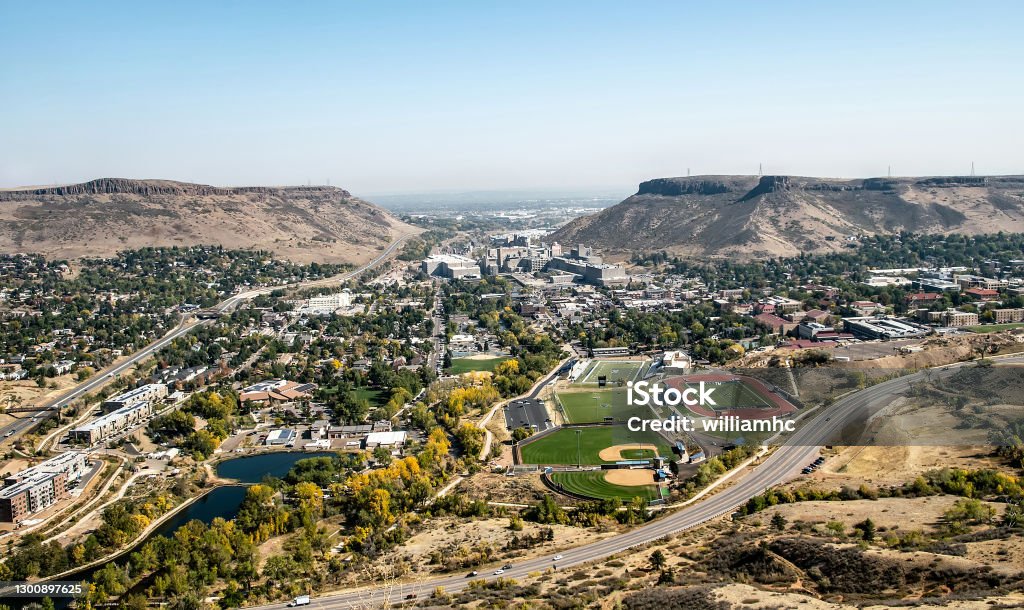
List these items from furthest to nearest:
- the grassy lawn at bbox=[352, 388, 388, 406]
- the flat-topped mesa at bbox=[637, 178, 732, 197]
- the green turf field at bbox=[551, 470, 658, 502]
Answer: the flat-topped mesa at bbox=[637, 178, 732, 197], the grassy lawn at bbox=[352, 388, 388, 406], the green turf field at bbox=[551, 470, 658, 502]

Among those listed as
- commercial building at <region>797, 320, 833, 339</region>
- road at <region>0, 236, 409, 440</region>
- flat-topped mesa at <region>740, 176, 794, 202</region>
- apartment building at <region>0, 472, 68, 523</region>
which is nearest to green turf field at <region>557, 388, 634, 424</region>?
commercial building at <region>797, 320, 833, 339</region>

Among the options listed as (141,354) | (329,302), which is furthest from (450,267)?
(141,354)

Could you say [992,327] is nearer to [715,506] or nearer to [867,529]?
[715,506]

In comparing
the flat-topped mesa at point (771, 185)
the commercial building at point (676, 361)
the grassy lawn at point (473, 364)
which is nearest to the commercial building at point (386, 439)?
the grassy lawn at point (473, 364)

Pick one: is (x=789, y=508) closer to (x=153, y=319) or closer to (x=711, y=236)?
(x=153, y=319)

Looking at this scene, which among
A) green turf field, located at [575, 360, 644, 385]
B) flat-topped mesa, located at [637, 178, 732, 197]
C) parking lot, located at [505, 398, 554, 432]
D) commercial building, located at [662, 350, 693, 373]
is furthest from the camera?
flat-topped mesa, located at [637, 178, 732, 197]

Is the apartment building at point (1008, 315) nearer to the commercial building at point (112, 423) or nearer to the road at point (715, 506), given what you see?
the road at point (715, 506)
